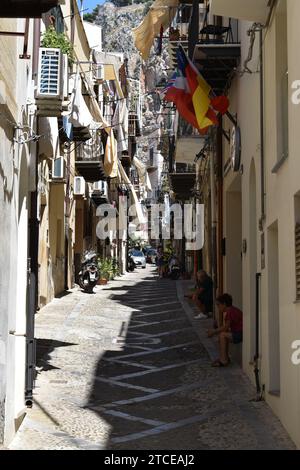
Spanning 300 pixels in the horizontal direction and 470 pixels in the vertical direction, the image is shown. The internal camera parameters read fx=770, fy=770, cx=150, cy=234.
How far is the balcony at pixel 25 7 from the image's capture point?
665cm

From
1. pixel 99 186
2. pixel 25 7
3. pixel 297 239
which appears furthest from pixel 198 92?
pixel 99 186

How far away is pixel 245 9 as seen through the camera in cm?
1001

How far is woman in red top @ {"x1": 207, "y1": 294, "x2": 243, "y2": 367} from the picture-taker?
12.7 m

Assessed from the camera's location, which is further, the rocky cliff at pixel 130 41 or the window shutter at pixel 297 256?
the rocky cliff at pixel 130 41

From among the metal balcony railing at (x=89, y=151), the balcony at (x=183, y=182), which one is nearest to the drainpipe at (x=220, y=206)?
the balcony at (x=183, y=182)

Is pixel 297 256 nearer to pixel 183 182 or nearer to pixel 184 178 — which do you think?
pixel 184 178

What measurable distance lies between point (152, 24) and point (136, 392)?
9.98 meters

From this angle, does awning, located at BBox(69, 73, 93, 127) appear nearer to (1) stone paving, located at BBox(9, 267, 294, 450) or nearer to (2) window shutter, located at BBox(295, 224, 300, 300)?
(1) stone paving, located at BBox(9, 267, 294, 450)

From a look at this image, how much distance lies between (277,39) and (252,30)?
129cm

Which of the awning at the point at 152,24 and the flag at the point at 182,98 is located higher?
the awning at the point at 152,24

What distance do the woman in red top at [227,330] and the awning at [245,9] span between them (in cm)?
486

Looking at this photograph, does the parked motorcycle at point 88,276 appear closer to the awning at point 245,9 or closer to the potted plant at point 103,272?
the potted plant at point 103,272

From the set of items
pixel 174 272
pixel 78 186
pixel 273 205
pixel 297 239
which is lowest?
pixel 174 272
